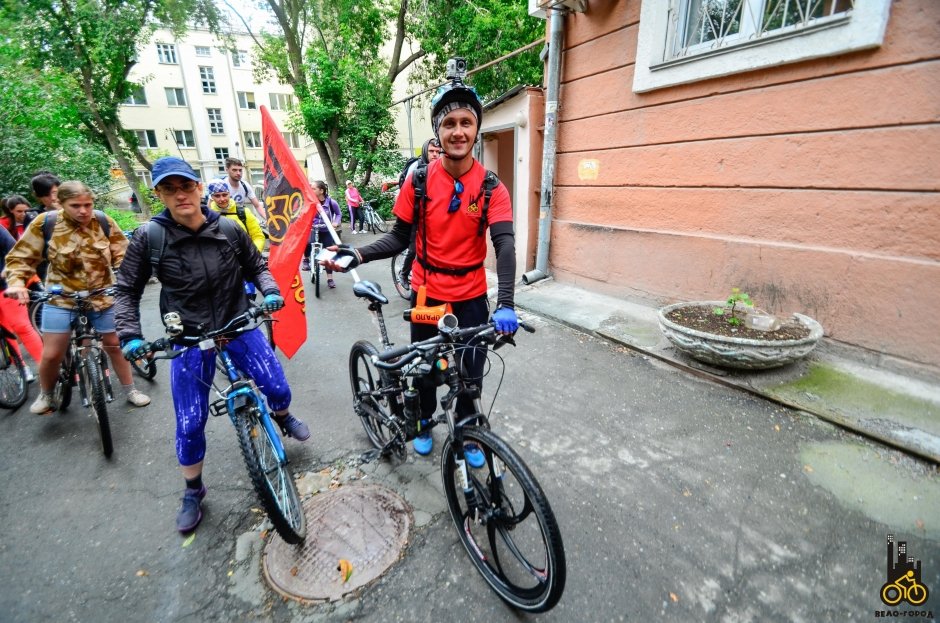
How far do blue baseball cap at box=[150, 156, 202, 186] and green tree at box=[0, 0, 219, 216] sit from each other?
17.4 meters

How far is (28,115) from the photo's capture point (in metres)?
9.09

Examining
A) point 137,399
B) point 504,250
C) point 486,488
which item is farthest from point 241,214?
point 486,488

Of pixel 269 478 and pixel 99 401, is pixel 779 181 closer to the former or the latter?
pixel 269 478

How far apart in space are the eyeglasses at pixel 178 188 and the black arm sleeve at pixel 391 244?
37.2 inches

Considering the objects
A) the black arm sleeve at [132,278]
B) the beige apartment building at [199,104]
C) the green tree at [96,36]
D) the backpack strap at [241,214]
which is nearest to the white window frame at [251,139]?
the beige apartment building at [199,104]

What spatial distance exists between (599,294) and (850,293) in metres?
2.81

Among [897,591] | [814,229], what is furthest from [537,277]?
[897,591]

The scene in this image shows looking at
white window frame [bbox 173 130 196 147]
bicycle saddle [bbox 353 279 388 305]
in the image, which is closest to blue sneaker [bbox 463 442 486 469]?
bicycle saddle [bbox 353 279 388 305]

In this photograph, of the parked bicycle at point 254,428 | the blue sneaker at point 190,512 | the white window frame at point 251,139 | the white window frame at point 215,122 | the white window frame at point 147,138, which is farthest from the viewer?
the white window frame at point 251,139

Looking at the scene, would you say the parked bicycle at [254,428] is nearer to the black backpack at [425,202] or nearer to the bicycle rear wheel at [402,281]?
the black backpack at [425,202]

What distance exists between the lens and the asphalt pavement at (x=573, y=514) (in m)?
2.02

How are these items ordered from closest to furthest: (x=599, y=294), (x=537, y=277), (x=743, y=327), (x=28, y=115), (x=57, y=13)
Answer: (x=743, y=327), (x=599, y=294), (x=537, y=277), (x=28, y=115), (x=57, y=13)

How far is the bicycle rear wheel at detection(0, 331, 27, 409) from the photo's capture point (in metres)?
3.89

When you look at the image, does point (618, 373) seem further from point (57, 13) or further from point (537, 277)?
point (57, 13)
